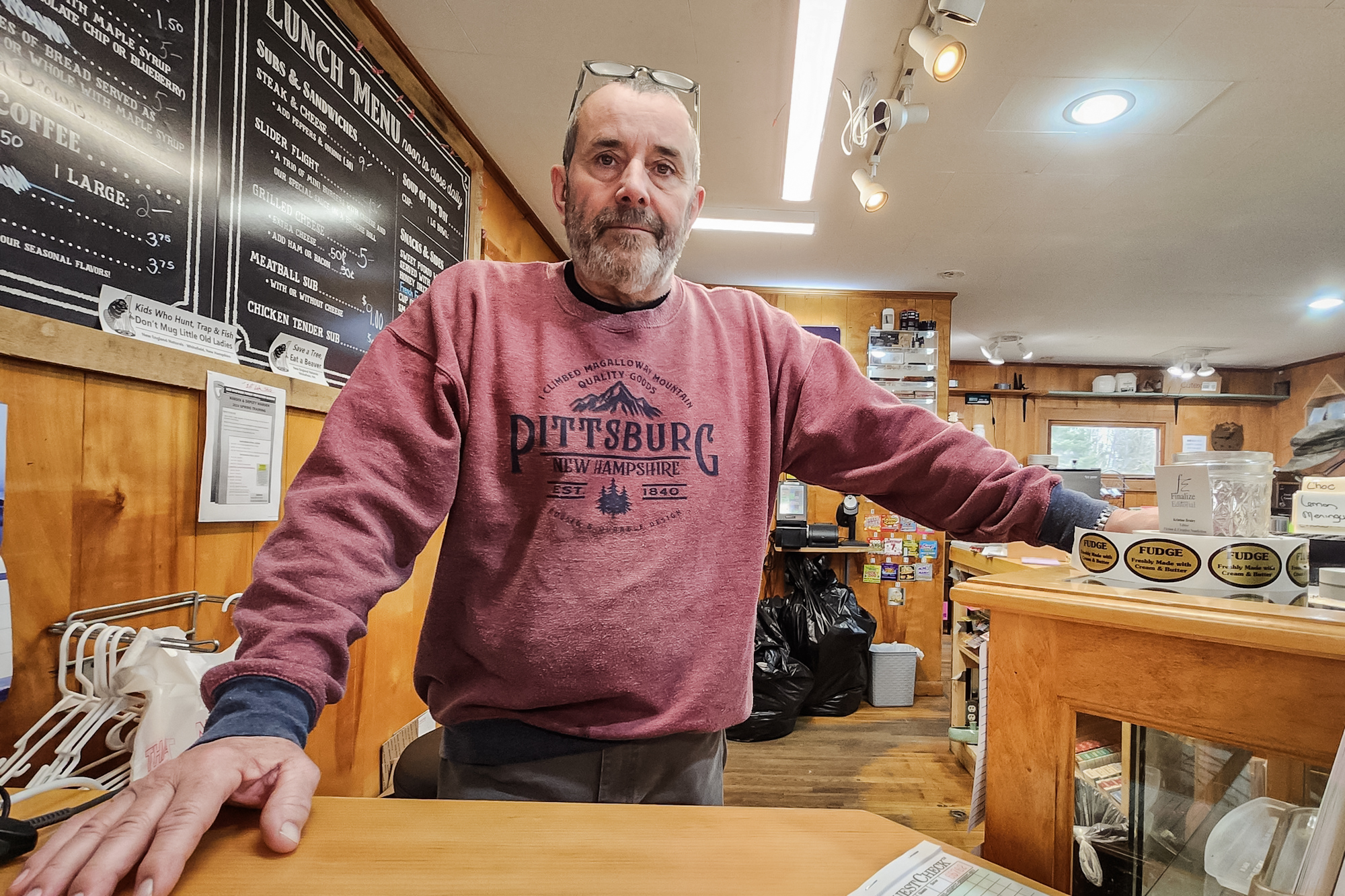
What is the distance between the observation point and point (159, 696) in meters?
1.02

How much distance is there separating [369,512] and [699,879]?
51 centimetres

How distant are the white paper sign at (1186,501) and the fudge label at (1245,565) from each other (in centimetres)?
4

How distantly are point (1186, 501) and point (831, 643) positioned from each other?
312 cm

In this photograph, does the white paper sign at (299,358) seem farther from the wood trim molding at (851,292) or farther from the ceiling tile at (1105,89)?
the wood trim molding at (851,292)

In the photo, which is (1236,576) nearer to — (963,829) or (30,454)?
(30,454)

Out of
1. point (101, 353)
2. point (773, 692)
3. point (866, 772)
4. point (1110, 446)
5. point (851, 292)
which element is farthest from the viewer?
point (1110, 446)

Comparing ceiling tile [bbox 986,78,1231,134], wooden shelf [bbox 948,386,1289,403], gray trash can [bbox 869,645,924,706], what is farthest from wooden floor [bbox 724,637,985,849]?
wooden shelf [bbox 948,386,1289,403]

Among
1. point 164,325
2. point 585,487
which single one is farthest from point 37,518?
point 585,487

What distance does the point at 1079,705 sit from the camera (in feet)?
2.10

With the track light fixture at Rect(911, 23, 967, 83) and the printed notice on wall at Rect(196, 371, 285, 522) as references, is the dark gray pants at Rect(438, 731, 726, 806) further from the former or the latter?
the track light fixture at Rect(911, 23, 967, 83)

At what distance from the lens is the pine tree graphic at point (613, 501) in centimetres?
87

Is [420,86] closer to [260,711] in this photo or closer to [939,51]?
[939,51]

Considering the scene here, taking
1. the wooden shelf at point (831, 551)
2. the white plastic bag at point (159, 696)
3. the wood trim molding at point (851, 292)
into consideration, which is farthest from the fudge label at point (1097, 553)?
the wood trim molding at point (851, 292)

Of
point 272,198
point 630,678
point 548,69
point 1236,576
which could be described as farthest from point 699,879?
point 548,69
